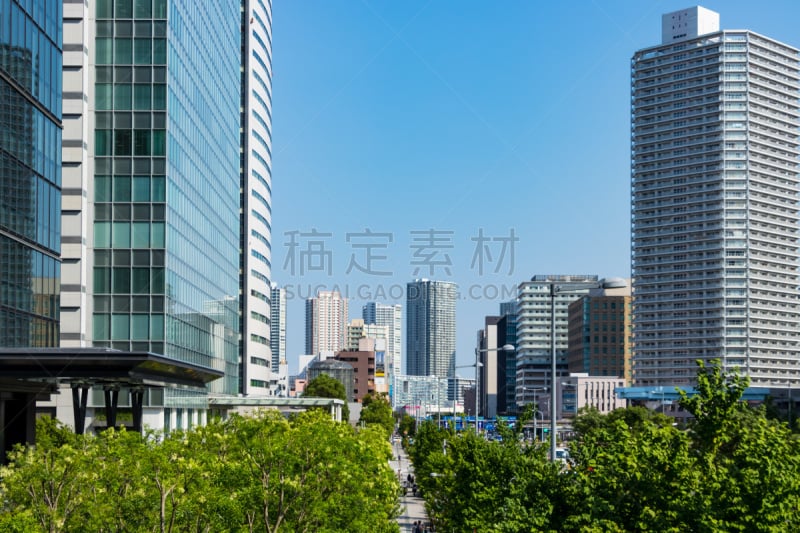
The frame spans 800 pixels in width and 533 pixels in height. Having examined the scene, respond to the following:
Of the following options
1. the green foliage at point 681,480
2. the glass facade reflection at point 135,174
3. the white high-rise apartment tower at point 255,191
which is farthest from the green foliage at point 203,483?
the white high-rise apartment tower at point 255,191

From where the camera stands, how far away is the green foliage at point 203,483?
29.8m

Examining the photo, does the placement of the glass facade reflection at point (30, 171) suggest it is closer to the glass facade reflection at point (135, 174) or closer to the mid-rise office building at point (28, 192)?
the mid-rise office building at point (28, 192)

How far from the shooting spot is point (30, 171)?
50.8 metres

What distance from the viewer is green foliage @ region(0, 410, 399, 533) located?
29.8 meters

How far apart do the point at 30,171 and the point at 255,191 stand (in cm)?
9660

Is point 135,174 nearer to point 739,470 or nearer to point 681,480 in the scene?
point 681,480

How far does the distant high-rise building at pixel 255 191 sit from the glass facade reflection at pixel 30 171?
287 feet

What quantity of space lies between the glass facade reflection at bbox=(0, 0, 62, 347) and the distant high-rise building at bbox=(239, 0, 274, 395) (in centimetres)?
8755

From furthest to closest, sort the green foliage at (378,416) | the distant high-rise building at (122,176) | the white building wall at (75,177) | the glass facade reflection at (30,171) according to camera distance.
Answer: the green foliage at (378,416) → the distant high-rise building at (122,176) → the white building wall at (75,177) → the glass facade reflection at (30,171)

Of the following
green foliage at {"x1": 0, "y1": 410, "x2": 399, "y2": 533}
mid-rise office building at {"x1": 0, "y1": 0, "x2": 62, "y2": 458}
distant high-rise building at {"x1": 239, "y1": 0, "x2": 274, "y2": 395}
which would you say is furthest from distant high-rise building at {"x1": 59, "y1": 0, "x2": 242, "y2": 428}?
distant high-rise building at {"x1": 239, "y1": 0, "x2": 274, "y2": 395}

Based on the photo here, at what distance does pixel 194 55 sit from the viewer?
8838 cm

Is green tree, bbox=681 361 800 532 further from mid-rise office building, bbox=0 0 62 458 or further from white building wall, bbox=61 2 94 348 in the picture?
white building wall, bbox=61 2 94 348

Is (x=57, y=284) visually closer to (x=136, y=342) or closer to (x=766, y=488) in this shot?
(x=136, y=342)

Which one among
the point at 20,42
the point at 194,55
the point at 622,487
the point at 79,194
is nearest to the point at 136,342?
the point at 79,194
